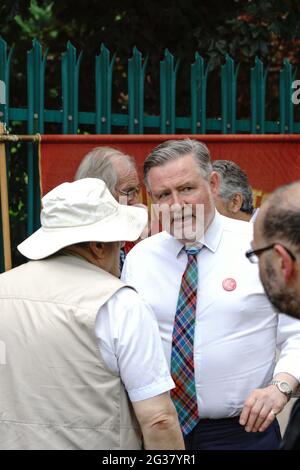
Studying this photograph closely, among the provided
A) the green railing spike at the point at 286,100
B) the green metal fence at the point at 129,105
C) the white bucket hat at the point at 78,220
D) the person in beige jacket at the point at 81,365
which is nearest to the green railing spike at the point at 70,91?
the green metal fence at the point at 129,105

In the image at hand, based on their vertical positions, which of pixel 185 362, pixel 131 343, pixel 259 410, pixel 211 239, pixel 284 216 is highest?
pixel 284 216

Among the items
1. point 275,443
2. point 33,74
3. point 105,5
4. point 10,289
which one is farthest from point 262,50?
point 10,289

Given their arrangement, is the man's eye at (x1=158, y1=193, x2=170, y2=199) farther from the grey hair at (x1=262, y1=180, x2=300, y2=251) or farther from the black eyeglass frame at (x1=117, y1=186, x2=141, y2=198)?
the grey hair at (x1=262, y1=180, x2=300, y2=251)

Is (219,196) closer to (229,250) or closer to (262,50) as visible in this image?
(229,250)

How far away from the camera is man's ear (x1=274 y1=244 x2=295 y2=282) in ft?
6.97

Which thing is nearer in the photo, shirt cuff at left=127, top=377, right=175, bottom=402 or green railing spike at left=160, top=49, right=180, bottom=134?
shirt cuff at left=127, top=377, right=175, bottom=402

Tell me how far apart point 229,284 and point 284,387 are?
438 millimetres

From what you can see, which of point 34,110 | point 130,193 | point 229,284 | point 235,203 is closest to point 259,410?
point 229,284

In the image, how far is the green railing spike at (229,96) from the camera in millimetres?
5512

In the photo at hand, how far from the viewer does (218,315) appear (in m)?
3.30

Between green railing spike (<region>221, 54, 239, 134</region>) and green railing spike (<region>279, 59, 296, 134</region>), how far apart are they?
37 centimetres

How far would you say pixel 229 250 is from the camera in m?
3.45

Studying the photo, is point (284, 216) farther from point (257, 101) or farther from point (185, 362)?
point (257, 101)

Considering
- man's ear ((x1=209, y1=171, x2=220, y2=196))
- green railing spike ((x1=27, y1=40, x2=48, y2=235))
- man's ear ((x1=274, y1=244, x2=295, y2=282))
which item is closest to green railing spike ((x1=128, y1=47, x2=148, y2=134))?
green railing spike ((x1=27, y1=40, x2=48, y2=235))
